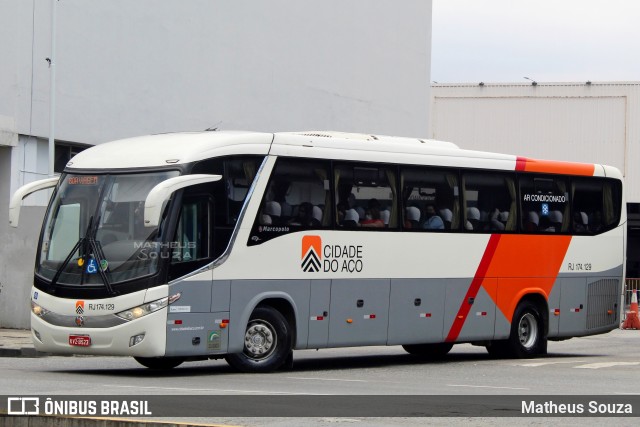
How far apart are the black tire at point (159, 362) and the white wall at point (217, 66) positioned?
11.8m

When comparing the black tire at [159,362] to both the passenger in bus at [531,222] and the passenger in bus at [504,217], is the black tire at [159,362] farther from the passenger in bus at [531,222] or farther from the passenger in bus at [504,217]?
the passenger in bus at [531,222]

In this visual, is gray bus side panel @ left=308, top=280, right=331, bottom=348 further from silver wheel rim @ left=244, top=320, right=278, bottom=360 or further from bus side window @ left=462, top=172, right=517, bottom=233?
bus side window @ left=462, top=172, right=517, bottom=233

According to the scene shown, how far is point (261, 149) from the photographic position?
1898cm

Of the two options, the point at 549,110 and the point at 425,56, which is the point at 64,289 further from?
the point at 549,110

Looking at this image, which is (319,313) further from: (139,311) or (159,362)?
(139,311)

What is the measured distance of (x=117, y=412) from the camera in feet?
41.0

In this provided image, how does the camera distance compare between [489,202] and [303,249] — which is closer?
[303,249]

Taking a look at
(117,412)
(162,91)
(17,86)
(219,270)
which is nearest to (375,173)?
(219,270)

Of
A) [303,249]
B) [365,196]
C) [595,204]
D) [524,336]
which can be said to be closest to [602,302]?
[595,204]

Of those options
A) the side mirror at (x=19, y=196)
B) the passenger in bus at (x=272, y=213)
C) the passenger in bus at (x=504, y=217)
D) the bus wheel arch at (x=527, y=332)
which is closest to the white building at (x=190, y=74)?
the side mirror at (x=19, y=196)

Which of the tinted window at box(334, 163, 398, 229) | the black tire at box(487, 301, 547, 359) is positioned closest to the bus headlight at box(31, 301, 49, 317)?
the tinted window at box(334, 163, 398, 229)

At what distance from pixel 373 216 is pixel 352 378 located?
3206 millimetres

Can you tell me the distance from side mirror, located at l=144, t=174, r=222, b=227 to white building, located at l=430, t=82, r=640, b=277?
158 ft

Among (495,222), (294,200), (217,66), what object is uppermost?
(217,66)
